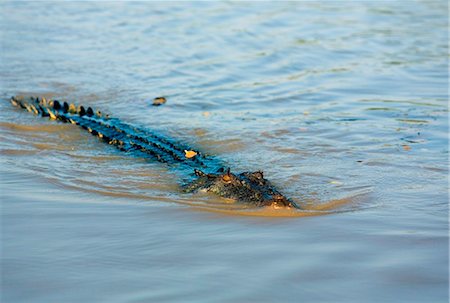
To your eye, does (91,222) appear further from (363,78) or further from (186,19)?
(186,19)

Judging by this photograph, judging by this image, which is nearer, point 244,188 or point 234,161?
point 244,188

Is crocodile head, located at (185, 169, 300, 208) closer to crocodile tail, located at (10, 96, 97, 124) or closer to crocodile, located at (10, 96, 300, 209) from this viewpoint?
crocodile, located at (10, 96, 300, 209)

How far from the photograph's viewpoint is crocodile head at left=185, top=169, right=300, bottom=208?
487 centimetres

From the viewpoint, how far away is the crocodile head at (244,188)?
487 centimetres

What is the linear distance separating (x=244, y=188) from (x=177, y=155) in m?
1.19

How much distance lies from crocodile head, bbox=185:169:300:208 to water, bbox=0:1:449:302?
128mm

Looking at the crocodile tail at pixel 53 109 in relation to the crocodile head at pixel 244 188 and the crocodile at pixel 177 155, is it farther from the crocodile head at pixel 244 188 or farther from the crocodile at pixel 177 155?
the crocodile head at pixel 244 188

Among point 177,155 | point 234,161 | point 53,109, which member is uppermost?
point 53,109

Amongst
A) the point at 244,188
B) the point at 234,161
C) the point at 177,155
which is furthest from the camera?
the point at 234,161

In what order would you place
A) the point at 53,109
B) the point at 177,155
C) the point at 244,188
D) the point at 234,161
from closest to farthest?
the point at 244,188 → the point at 177,155 → the point at 234,161 → the point at 53,109

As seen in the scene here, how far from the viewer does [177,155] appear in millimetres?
6070

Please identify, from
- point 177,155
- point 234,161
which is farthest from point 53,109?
point 234,161

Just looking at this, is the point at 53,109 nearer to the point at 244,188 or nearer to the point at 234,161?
the point at 234,161

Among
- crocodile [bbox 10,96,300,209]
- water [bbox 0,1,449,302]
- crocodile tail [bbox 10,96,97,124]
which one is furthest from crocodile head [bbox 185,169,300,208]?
crocodile tail [bbox 10,96,97,124]
